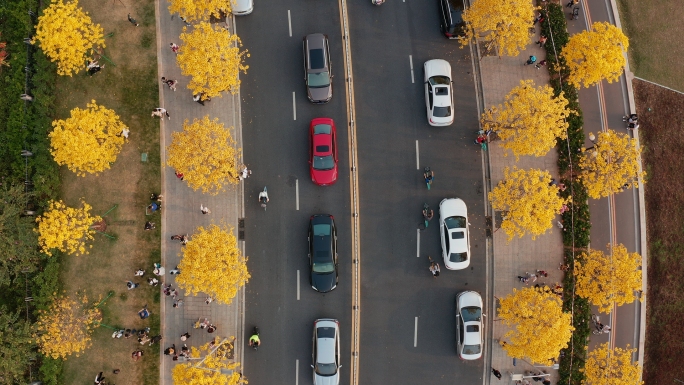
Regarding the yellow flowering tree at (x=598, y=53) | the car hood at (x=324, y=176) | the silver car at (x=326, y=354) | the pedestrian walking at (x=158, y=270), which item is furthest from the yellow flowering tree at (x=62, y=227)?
the yellow flowering tree at (x=598, y=53)

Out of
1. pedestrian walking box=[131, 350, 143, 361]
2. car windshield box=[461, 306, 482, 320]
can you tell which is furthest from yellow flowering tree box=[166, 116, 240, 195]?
car windshield box=[461, 306, 482, 320]

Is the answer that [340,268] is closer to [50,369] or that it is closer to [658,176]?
[50,369]

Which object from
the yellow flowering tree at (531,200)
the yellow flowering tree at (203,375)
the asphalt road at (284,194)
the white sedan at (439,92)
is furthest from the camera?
the asphalt road at (284,194)

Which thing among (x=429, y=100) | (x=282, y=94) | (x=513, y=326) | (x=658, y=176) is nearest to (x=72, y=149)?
(x=282, y=94)

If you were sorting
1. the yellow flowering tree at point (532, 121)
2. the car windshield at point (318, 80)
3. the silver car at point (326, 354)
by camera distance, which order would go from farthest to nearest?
the car windshield at point (318, 80) → the silver car at point (326, 354) → the yellow flowering tree at point (532, 121)

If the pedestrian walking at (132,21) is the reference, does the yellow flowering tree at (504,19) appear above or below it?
below

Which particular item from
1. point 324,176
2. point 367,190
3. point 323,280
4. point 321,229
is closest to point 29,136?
point 324,176

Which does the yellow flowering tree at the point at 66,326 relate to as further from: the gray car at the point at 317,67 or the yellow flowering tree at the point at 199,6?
the gray car at the point at 317,67
